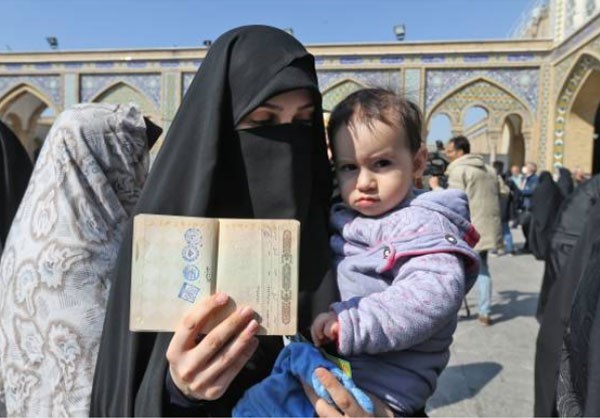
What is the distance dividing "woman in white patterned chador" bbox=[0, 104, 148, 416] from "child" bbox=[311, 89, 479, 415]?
49 centimetres

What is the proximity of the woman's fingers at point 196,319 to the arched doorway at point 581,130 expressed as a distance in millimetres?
11074

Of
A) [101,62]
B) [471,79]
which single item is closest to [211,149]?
[471,79]

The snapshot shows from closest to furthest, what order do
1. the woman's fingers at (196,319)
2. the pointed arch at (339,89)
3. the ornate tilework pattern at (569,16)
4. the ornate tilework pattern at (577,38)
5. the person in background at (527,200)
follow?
the woman's fingers at (196,319) < the person in background at (527,200) < the ornate tilework pattern at (577,38) < the ornate tilework pattern at (569,16) < the pointed arch at (339,89)

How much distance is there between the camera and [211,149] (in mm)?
893

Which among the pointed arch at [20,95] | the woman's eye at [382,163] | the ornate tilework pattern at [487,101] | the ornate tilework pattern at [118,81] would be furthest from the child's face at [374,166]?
the pointed arch at [20,95]

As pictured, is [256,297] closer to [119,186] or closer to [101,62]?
[119,186]

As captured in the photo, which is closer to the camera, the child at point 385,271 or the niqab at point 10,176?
the child at point 385,271

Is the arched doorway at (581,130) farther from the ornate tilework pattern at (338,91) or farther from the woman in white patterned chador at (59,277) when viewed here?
the woman in white patterned chador at (59,277)

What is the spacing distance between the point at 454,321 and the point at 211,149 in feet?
1.83

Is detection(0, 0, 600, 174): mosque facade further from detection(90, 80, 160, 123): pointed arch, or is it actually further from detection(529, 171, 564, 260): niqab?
detection(529, 171, 564, 260): niqab

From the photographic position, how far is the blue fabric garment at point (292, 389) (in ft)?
2.53

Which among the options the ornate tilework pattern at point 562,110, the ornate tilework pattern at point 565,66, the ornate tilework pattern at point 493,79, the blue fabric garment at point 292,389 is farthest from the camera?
the ornate tilework pattern at point 493,79

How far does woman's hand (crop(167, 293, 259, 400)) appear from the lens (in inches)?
26.6

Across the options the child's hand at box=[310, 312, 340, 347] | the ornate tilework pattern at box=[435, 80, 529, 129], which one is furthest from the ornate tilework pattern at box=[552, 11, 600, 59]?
the child's hand at box=[310, 312, 340, 347]
